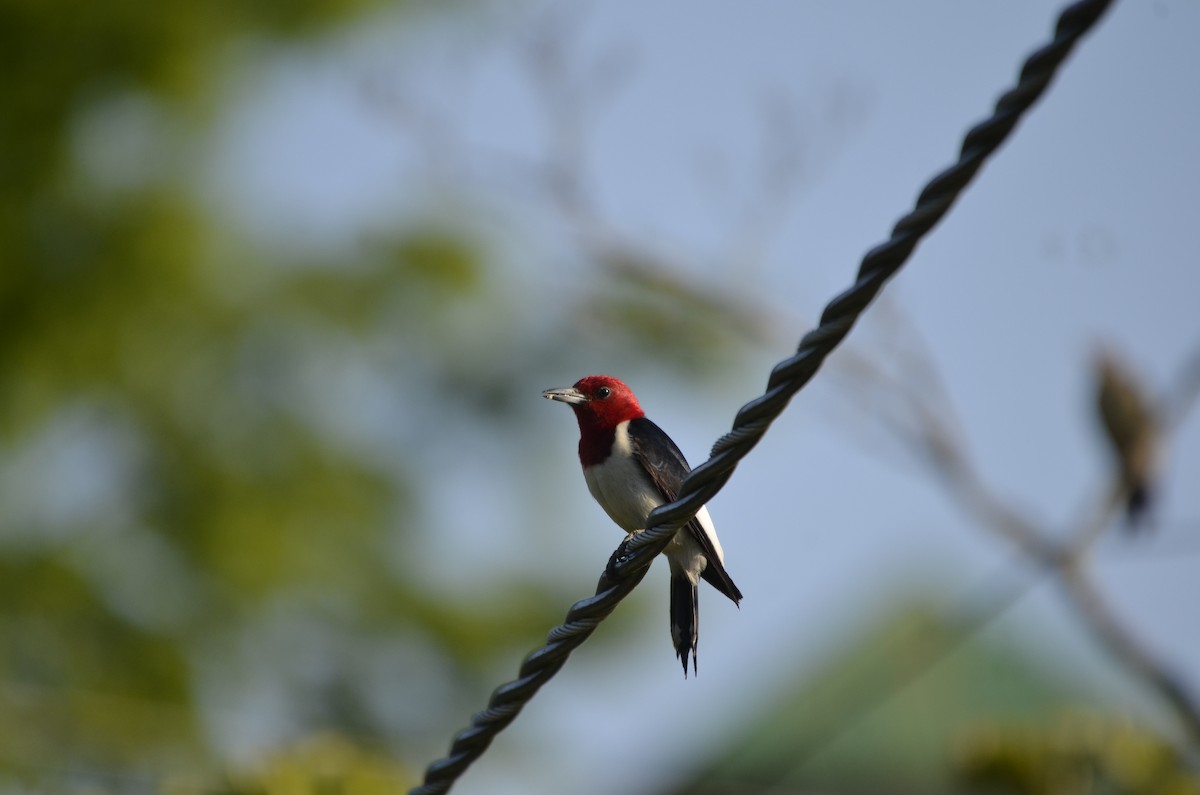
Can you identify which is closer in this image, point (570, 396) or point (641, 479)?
point (641, 479)

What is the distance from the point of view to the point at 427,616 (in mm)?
14023

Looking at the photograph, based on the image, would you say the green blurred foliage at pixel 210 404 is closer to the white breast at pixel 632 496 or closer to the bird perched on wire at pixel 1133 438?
the bird perched on wire at pixel 1133 438

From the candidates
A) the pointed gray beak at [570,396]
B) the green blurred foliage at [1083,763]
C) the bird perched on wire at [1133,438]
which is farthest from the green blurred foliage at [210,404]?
the pointed gray beak at [570,396]

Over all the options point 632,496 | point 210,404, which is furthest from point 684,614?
point 210,404

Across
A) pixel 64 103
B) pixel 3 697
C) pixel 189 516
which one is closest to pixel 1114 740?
pixel 3 697

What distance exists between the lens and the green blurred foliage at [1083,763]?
5910mm

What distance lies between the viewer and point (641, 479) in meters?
3.58

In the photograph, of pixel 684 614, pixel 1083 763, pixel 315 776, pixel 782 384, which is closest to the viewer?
pixel 782 384

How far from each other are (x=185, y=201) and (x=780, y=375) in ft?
43.0

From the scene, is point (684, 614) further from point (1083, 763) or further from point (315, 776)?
point (1083, 763)

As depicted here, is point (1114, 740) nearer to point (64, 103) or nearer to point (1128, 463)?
point (1128, 463)

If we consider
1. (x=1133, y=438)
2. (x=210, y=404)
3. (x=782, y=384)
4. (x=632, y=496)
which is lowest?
(x=782, y=384)

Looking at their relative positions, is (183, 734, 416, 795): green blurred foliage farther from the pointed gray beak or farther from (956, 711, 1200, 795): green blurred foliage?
(956, 711, 1200, 795): green blurred foliage

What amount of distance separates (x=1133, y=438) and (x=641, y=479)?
815 centimetres
